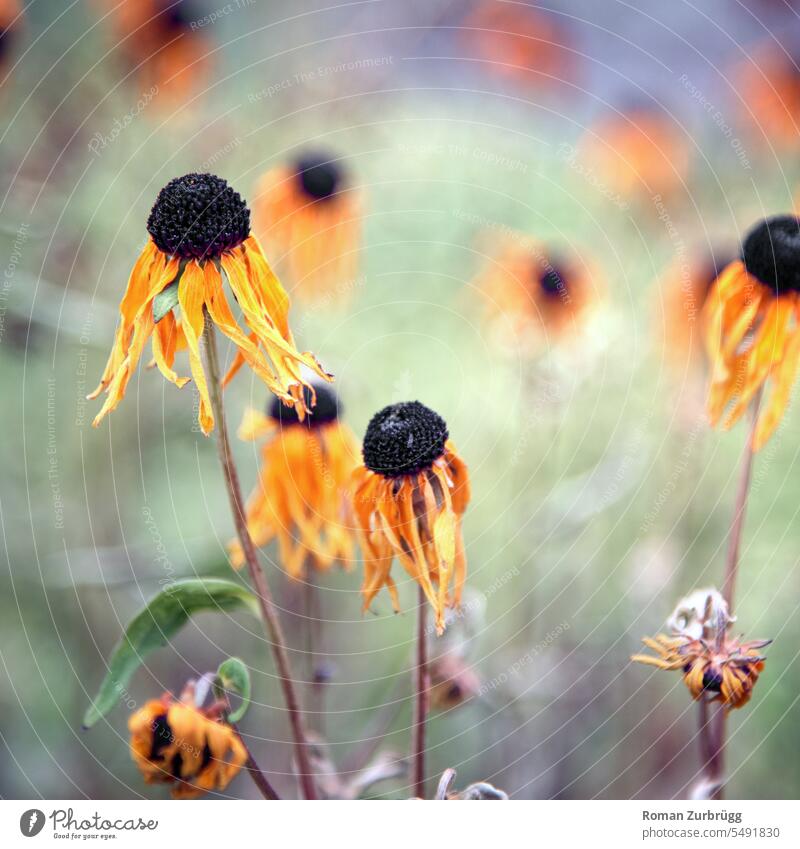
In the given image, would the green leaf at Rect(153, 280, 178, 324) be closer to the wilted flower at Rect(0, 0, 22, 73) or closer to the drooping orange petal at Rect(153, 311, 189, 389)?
the drooping orange petal at Rect(153, 311, 189, 389)

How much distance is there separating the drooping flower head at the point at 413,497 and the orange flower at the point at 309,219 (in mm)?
416

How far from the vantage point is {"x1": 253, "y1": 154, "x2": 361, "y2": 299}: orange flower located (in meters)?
0.84

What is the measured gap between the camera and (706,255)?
858 mm

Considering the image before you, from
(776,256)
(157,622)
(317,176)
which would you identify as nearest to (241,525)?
(157,622)

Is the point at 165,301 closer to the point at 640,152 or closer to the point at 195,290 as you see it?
the point at 195,290

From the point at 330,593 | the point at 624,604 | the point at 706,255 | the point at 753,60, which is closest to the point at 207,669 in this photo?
the point at 330,593

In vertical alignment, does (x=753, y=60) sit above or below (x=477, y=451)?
above

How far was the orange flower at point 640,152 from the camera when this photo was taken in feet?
3.10

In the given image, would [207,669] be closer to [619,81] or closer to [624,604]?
[624,604]

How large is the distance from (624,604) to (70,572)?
1.79ft

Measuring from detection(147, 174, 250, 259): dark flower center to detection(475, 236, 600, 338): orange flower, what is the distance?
21.5 inches

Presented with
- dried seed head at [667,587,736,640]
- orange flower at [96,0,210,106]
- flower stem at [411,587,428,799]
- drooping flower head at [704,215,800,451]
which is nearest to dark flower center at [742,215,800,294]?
drooping flower head at [704,215,800,451]

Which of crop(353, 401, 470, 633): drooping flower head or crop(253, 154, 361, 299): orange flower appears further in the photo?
crop(253, 154, 361, 299): orange flower

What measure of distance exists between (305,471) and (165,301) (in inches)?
8.5
